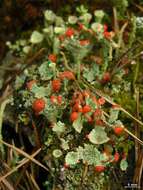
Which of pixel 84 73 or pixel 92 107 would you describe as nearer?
pixel 92 107

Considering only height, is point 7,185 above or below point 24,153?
below

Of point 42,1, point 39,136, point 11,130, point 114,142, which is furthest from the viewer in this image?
point 42,1

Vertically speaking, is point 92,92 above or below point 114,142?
above

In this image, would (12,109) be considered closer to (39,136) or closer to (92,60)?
(39,136)

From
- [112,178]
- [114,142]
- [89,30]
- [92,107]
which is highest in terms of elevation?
[89,30]

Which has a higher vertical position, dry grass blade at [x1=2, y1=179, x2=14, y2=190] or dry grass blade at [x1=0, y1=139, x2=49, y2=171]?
dry grass blade at [x1=0, y1=139, x2=49, y2=171]

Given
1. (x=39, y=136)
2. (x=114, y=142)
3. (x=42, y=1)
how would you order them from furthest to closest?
(x=42, y=1)
(x=39, y=136)
(x=114, y=142)

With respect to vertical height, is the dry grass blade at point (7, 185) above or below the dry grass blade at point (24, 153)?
below

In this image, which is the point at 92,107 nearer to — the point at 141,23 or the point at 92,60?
the point at 92,60

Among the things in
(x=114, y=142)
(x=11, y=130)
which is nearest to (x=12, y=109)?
(x=11, y=130)
